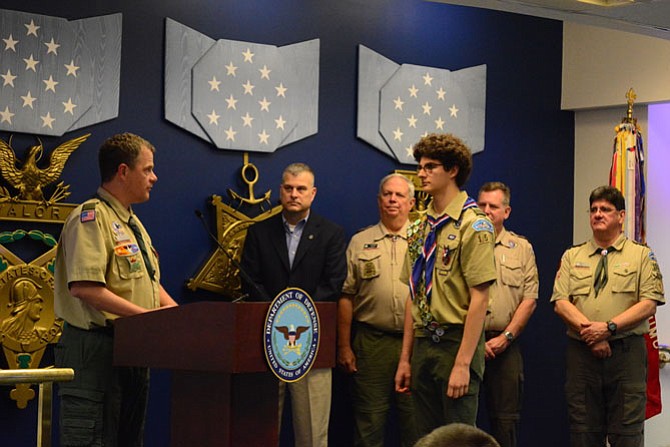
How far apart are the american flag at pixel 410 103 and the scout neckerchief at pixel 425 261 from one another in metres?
2.05

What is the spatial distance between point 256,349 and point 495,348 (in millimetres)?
2876

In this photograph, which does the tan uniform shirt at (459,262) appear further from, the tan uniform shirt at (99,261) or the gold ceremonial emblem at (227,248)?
the gold ceremonial emblem at (227,248)

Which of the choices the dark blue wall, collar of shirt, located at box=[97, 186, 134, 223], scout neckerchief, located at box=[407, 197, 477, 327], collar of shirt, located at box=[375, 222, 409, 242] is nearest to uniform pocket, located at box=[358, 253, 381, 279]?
collar of shirt, located at box=[375, 222, 409, 242]

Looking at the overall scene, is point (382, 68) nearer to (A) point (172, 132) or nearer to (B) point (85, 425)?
(A) point (172, 132)

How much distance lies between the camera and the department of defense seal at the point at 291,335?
3.44 meters

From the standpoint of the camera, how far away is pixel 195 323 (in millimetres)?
3488

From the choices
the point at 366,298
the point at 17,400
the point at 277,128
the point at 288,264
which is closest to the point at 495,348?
the point at 366,298

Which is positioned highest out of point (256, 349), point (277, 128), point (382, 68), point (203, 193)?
point (382, 68)

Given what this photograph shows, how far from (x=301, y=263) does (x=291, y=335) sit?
2193 mm

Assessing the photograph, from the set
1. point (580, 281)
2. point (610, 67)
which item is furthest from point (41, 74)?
point (610, 67)

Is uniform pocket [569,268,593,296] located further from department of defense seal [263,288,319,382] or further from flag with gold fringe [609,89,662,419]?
department of defense seal [263,288,319,382]

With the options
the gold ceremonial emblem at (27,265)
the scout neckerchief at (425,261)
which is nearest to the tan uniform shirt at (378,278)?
the scout neckerchief at (425,261)

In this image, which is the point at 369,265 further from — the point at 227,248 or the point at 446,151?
the point at 446,151

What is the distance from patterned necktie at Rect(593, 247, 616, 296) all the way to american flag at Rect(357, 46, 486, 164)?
4.22ft
